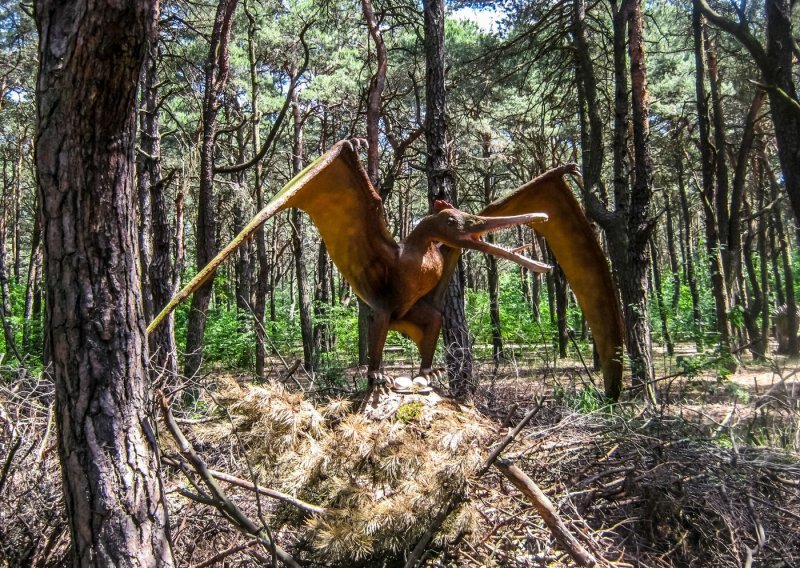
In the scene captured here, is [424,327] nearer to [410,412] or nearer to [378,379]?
[378,379]

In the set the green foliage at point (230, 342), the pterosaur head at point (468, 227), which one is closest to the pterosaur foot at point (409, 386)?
the pterosaur head at point (468, 227)

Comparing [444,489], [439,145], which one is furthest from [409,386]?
[439,145]

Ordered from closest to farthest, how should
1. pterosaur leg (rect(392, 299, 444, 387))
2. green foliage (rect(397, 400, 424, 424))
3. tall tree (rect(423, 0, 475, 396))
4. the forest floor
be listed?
the forest floor
green foliage (rect(397, 400, 424, 424))
pterosaur leg (rect(392, 299, 444, 387))
tall tree (rect(423, 0, 475, 396))

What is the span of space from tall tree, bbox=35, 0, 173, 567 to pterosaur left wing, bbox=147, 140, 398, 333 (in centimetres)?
101

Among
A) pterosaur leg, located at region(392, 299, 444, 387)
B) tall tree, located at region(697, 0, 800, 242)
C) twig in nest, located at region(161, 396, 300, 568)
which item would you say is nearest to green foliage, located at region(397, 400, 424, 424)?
pterosaur leg, located at region(392, 299, 444, 387)

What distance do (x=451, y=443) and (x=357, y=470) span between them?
0.42 metres

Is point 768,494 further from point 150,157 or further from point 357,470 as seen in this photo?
Answer: point 150,157

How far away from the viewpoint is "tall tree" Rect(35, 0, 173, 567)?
208 cm

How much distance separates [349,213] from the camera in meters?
3.49

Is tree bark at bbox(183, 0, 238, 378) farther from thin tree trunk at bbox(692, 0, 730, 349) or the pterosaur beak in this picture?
thin tree trunk at bbox(692, 0, 730, 349)

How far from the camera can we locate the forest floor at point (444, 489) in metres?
2.18

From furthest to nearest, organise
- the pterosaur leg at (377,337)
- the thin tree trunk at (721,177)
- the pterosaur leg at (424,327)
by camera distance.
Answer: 1. the thin tree trunk at (721,177)
2. the pterosaur leg at (424,327)
3. the pterosaur leg at (377,337)

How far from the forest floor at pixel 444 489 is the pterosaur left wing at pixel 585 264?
42.1 inches

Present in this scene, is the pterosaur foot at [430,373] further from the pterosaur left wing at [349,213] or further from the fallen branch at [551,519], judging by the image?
the fallen branch at [551,519]
